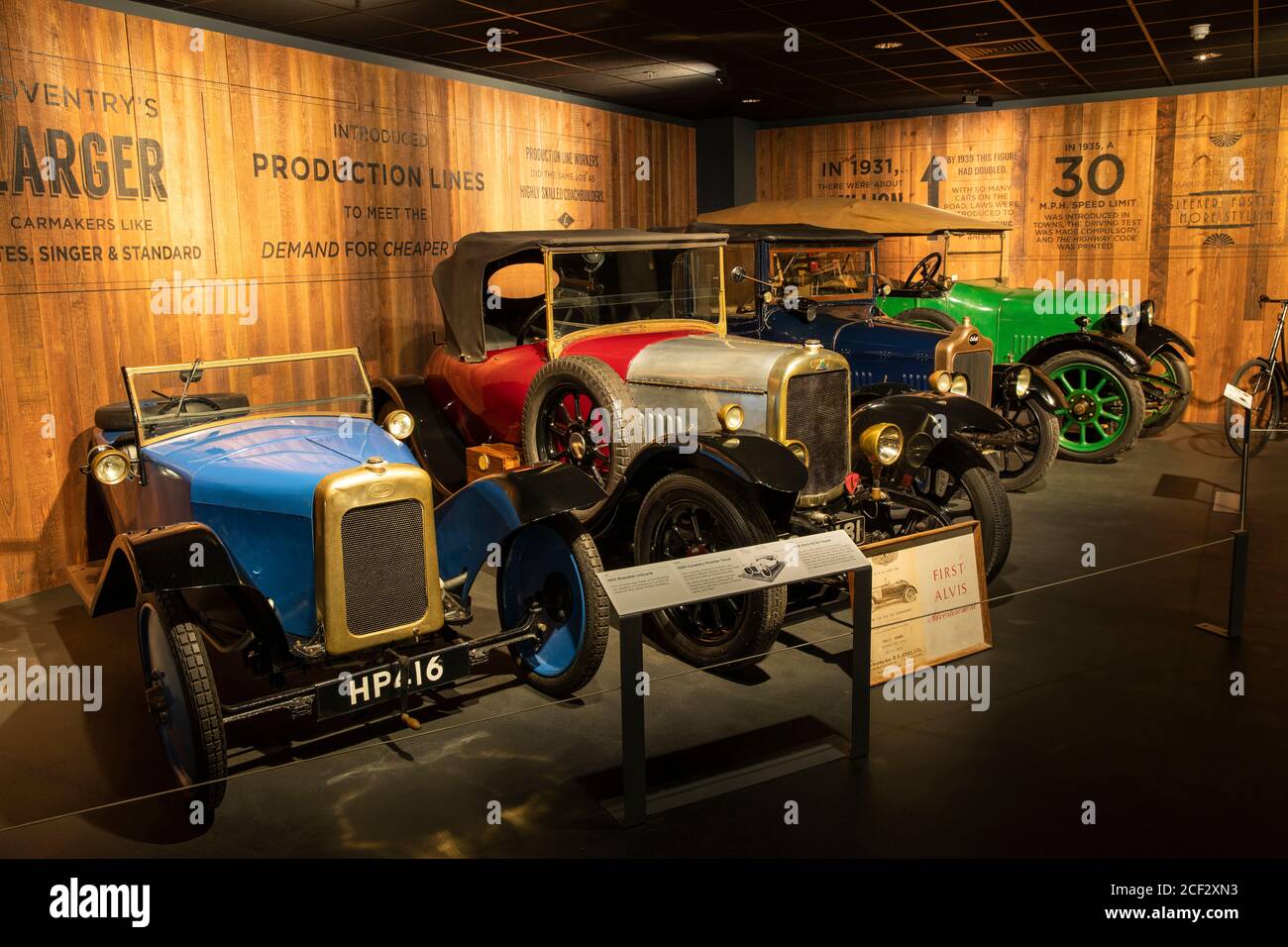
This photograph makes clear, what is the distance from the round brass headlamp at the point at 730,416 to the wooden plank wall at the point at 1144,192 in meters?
6.77

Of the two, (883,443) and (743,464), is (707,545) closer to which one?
(743,464)

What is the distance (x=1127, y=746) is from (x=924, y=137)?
855 cm

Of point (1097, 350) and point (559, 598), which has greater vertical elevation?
point (1097, 350)

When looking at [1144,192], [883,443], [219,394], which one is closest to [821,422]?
[883,443]

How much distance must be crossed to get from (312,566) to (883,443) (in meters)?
2.58

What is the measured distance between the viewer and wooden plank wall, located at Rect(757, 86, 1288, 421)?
30.8 feet

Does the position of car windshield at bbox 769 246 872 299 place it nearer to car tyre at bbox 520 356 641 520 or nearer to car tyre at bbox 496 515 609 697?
car tyre at bbox 520 356 641 520

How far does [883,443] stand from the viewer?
477 centimetres

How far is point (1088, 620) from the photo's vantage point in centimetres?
459

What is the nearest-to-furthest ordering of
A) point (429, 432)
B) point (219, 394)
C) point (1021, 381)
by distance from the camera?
1. point (219, 394)
2. point (429, 432)
3. point (1021, 381)

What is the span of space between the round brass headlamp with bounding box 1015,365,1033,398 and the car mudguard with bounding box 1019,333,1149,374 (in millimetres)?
1241

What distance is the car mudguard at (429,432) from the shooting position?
6043mm

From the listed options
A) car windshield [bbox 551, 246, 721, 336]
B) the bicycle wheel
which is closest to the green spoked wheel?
the bicycle wheel

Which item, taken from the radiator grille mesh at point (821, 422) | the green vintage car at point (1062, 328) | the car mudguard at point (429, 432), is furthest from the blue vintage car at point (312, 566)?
the green vintage car at point (1062, 328)
